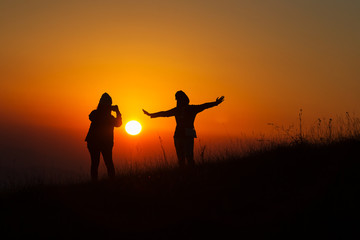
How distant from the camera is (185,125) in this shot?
10594mm

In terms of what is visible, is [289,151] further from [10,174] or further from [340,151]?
[10,174]

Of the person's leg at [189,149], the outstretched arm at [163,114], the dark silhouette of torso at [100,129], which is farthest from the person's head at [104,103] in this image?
the person's leg at [189,149]

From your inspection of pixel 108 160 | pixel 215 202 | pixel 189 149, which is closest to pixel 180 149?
pixel 189 149

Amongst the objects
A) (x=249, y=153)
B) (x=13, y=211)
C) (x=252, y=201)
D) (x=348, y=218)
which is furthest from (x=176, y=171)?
(x=348, y=218)

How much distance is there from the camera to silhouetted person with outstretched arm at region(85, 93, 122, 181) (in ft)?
33.9

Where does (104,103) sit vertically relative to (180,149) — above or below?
above

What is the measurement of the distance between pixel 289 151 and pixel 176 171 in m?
2.71

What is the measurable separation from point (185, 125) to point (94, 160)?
8.12ft

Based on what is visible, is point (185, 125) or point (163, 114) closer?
point (185, 125)

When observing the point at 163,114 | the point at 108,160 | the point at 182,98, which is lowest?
the point at 108,160

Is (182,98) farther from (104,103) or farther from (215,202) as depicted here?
(215,202)

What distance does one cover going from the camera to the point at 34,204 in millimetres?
8062

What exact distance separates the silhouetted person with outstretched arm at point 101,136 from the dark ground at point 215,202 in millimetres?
853

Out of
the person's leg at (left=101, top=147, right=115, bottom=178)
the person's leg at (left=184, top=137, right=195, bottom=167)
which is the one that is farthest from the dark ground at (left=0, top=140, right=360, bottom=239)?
the person's leg at (left=184, top=137, right=195, bottom=167)
